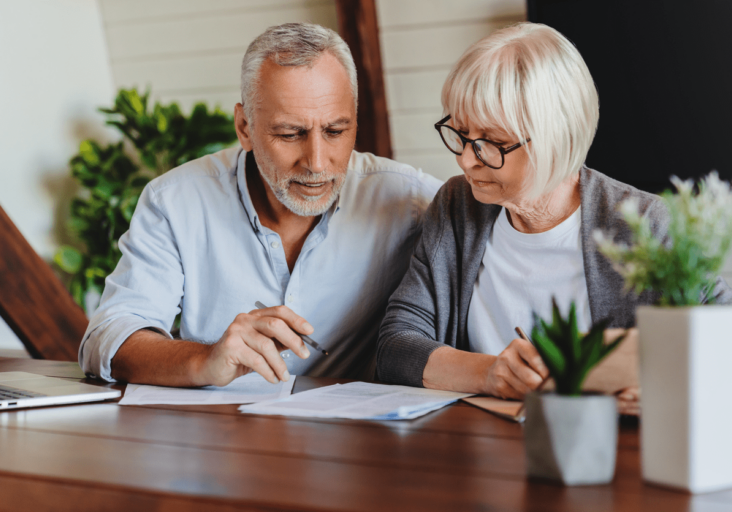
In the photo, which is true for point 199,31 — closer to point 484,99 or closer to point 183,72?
point 183,72

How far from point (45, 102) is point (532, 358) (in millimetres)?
3003

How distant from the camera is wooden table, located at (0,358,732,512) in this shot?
0.75 m

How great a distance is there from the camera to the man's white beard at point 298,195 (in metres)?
1.68

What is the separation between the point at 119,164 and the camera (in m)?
3.47

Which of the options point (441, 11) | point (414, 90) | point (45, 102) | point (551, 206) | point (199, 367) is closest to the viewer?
point (199, 367)

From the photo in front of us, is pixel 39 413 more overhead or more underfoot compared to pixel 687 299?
more underfoot

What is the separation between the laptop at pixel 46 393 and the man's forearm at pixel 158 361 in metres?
0.08

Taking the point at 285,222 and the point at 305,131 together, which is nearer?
the point at 305,131

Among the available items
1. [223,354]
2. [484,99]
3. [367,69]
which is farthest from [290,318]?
[367,69]

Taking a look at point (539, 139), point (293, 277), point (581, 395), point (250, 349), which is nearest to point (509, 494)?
point (581, 395)

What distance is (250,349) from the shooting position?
1.27 m

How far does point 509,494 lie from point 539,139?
73 centimetres

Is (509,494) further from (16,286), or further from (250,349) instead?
(16,286)

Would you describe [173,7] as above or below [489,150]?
above
